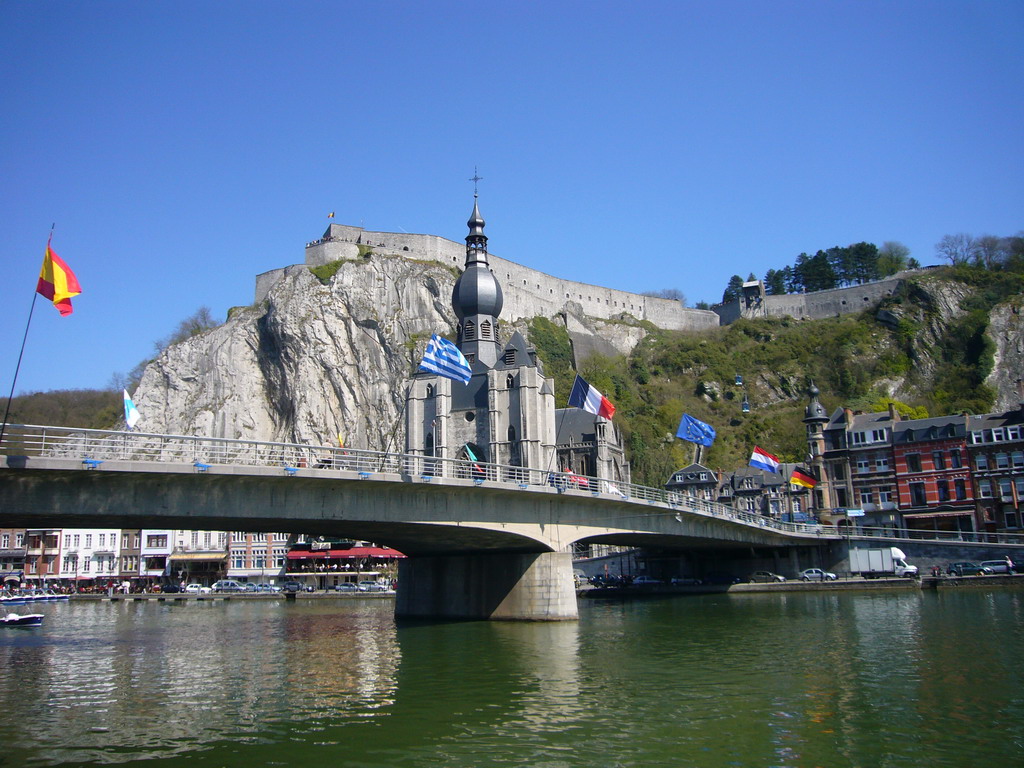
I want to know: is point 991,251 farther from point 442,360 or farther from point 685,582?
point 442,360

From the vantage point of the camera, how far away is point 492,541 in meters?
35.3

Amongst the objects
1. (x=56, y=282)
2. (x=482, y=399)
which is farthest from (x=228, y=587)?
(x=56, y=282)

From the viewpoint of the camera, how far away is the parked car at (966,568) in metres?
48.8

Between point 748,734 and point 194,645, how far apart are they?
977 inches

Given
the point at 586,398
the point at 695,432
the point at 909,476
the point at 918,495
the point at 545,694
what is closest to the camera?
the point at 545,694

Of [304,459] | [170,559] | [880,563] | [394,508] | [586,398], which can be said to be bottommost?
[880,563]

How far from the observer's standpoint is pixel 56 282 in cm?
2142

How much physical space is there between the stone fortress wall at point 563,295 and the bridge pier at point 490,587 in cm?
6387

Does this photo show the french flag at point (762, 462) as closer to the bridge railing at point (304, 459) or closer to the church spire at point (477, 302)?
the bridge railing at point (304, 459)

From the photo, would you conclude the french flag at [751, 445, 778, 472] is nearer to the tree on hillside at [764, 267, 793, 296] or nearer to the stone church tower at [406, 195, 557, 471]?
the stone church tower at [406, 195, 557, 471]

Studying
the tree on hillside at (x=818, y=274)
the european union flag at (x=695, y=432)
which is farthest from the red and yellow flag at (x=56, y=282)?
the tree on hillside at (x=818, y=274)

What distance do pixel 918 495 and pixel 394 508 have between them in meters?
47.6

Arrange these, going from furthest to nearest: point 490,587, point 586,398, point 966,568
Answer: point 966,568 < point 586,398 < point 490,587

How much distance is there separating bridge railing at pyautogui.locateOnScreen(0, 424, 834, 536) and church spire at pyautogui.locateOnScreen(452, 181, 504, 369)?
495 inches
